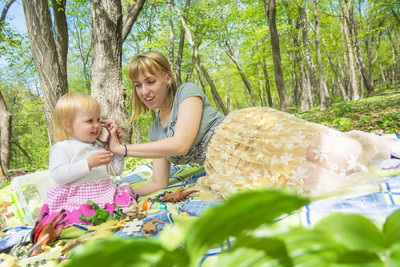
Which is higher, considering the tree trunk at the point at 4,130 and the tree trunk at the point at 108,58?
the tree trunk at the point at 108,58

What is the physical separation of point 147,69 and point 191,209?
4.11 feet

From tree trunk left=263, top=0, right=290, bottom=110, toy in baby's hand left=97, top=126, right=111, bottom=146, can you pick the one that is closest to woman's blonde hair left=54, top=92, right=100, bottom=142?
toy in baby's hand left=97, top=126, right=111, bottom=146

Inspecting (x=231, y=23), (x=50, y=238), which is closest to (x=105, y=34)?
(x=50, y=238)

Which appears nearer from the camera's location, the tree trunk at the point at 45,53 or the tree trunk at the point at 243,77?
the tree trunk at the point at 45,53

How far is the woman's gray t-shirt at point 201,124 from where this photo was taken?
87.9 inches

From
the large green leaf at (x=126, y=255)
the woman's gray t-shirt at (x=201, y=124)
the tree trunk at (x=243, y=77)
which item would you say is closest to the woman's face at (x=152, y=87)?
the woman's gray t-shirt at (x=201, y=124)

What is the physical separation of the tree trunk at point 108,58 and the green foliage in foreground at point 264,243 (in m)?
4.08

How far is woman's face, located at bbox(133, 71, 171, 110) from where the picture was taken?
2.18 m

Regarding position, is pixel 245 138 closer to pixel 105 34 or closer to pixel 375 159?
pixel 375 159

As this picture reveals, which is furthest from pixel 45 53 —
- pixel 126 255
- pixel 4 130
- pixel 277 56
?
pixel 277 56

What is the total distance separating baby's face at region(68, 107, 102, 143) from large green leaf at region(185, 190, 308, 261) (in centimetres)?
201

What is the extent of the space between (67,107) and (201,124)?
1157 millimetres

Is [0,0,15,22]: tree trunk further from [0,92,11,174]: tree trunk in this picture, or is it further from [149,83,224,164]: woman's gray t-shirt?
[149,83,224,164]: woman's gray t-shirt

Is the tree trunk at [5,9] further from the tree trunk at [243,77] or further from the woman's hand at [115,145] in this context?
the tree trunk at [243,77]
